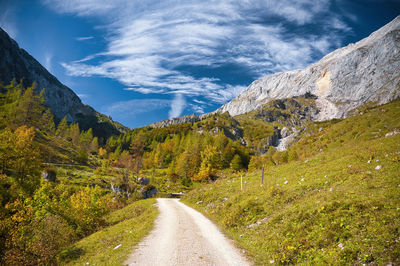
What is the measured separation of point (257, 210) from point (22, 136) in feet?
120

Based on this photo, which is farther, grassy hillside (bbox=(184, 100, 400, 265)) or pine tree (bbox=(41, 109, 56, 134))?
pine tree (bbox=(41, 109, 56, 134))

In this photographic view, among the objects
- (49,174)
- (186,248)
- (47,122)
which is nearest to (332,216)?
(186,248)

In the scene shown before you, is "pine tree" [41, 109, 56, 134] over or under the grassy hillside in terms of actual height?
over

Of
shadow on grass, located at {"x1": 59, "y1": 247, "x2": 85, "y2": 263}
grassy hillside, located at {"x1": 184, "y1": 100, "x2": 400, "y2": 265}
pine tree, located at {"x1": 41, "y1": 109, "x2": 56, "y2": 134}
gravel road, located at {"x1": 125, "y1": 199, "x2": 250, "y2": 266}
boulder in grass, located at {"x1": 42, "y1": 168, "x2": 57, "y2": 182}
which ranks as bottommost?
shadow on grass, located at {"x1": 59, "y1": 247, "x2": 85, "y2": 263}

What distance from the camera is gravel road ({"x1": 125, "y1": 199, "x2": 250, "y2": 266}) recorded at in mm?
10875

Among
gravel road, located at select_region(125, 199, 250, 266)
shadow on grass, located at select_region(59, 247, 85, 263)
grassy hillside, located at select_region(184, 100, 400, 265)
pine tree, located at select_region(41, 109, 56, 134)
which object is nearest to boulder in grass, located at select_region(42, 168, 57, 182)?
shadow on grass, located at select_region(59, 247, 85, 263)

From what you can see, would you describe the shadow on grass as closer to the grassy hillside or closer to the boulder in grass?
the grassy hillside

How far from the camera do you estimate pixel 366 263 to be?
7.55m

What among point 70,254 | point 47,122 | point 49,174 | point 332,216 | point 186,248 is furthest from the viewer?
point 47,122

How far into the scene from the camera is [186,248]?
1259 cm

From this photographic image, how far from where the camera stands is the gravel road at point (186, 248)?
428 inches

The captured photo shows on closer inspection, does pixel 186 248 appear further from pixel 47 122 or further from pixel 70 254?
pixel 47 122

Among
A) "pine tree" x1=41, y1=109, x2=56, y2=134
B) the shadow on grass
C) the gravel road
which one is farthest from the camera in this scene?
"pine tree" x1=41, y1=109, x2=56, y2=134

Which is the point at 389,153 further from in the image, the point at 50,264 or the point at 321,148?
the point at 50,264
